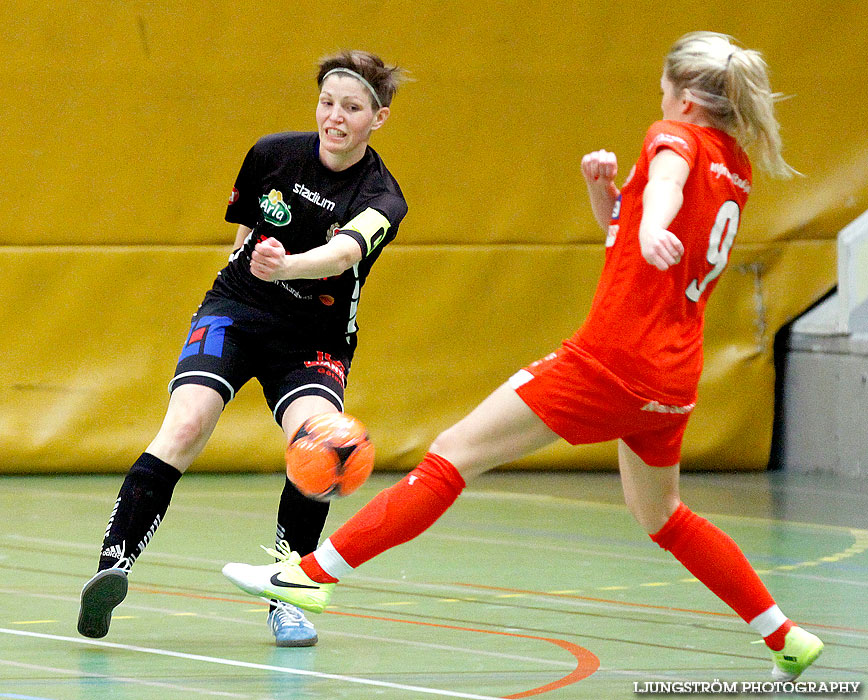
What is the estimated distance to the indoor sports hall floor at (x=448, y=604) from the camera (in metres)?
3.75

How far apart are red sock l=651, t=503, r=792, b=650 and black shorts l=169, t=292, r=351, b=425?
1053mm

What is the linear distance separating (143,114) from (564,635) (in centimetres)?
462

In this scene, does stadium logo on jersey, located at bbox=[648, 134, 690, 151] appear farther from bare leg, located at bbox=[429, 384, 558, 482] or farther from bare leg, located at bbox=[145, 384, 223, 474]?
bare leg, located at bbox=[145, 384, 223, 474]

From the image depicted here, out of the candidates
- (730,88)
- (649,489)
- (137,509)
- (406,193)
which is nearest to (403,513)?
(649,489)

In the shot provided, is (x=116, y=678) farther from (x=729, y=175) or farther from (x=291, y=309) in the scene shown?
(x=729, y=175)

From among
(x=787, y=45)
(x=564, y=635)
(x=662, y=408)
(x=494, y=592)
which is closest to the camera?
(x=662, y=408)

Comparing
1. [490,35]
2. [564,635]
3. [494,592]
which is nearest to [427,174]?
[490,35]

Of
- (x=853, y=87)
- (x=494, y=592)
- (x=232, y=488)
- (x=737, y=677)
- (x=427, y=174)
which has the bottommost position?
(x=232, y=488)

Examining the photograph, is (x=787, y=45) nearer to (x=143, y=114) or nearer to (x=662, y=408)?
(x=143, y=114)

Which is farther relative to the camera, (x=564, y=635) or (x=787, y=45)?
(x=787, y=45)

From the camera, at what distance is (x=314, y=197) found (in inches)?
167

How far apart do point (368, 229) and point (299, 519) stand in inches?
36.1

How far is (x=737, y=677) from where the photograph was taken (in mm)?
3797

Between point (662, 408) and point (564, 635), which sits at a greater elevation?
point (662, 408)
